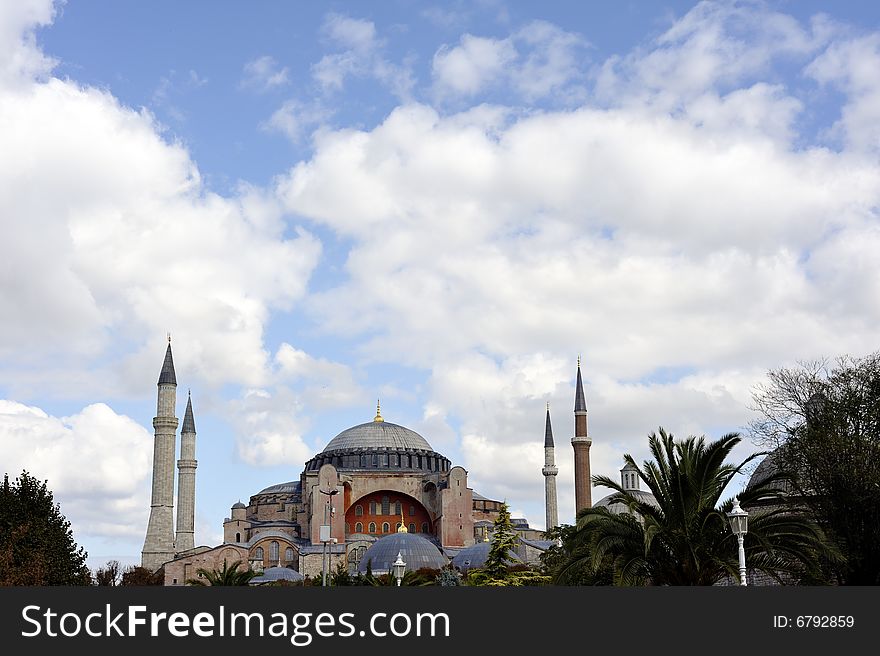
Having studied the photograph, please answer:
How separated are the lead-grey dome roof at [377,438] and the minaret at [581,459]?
1941 cm

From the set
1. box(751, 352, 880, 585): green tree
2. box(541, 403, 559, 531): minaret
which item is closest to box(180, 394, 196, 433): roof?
box(541, 403, 559, 531): minaret

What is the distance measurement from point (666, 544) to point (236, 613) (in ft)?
39.0

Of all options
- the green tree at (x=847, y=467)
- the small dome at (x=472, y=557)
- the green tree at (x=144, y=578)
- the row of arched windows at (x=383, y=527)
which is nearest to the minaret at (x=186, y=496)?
the green tree at (x=144, y=578)

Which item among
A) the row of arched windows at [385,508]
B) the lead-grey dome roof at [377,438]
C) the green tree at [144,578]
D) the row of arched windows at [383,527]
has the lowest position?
the green tree at [144,578]

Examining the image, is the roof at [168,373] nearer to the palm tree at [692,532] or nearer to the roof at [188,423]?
the roof at [188,423]

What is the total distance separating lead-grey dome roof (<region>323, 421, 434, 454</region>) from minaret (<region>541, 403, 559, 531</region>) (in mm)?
11584

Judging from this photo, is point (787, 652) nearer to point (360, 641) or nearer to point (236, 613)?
point (360, 641)

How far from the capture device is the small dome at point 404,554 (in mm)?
63625

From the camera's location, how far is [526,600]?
500 inches

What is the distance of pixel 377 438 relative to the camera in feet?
286

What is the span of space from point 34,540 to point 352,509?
4845 centimetres

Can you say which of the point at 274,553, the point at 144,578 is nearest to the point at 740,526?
the point at 144,578

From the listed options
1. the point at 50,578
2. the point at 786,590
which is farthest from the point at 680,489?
the point at 50,578

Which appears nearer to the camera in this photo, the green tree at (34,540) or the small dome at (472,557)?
the green tree at (34,540)
